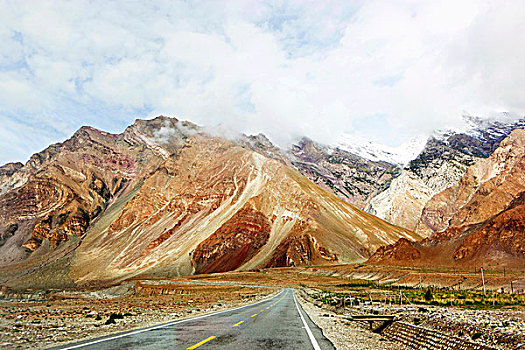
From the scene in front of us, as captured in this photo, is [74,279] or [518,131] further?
[518,131]

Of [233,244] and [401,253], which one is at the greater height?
[233,244]

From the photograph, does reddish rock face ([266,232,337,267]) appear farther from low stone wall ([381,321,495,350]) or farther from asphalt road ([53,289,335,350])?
asphalt road ([53,289,335,350])

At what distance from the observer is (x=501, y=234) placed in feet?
308

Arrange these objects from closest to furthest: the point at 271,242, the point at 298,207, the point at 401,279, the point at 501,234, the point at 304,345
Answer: the point at 304,345 < the point at 401,279 < the point at 501,234 < the point at 271,242 < the point at 298,207

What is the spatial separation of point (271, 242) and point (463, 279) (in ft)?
327

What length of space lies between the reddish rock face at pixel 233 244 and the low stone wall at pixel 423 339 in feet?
429

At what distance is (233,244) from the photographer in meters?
154

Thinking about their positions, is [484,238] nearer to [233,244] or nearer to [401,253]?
[401,253]

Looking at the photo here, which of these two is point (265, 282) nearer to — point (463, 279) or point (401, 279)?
point (401, 279)

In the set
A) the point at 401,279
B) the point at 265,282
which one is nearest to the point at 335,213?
the point at 265,282

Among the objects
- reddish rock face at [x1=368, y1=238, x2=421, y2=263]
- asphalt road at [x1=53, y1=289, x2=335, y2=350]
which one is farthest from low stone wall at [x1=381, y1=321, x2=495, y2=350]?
reddish rock face at [x1=368, y1=238, x2=421, y2=263]

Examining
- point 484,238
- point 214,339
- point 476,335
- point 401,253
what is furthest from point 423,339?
point 401,253

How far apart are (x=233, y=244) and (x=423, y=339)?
143 m

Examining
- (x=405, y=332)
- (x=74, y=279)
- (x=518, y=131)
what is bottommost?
(x=74, y=279)
